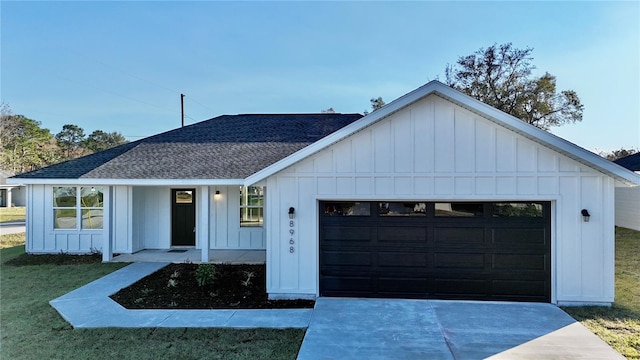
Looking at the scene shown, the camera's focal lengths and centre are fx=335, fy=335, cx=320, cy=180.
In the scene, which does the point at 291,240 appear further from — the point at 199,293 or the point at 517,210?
the point at 517,210

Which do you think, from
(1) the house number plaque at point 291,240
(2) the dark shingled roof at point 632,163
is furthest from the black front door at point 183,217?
(2) the dark shingled roof at point 632,163

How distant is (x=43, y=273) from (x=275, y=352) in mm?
8079

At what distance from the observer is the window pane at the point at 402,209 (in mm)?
6883

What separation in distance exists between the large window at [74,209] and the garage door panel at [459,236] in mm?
10965

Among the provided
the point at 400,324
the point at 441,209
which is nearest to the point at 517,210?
the point at 441,209

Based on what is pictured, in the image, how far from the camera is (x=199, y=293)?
23.8 feet

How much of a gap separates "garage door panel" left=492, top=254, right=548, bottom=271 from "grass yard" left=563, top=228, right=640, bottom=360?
0.89 metres

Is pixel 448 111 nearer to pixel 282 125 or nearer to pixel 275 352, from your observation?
pixel 275 352

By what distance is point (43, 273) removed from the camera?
895 centimetres

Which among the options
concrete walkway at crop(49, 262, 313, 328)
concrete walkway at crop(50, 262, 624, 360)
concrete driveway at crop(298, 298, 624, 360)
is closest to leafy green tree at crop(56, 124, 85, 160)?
concrete walkway at crop(49, 262, 313, 328)

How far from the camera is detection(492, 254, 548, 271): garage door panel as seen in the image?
6627 mm

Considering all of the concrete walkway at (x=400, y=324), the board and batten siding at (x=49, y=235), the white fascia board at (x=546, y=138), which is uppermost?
the white fascia board at (x=546, y=138)

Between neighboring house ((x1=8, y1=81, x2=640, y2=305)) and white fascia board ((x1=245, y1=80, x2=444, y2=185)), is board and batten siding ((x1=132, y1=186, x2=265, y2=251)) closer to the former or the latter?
neighboring house ((x1=8, y1=81, x2=640, y2=305))

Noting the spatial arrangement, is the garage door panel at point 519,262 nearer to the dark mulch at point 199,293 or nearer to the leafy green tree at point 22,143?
the dark mulch at point 199,293
